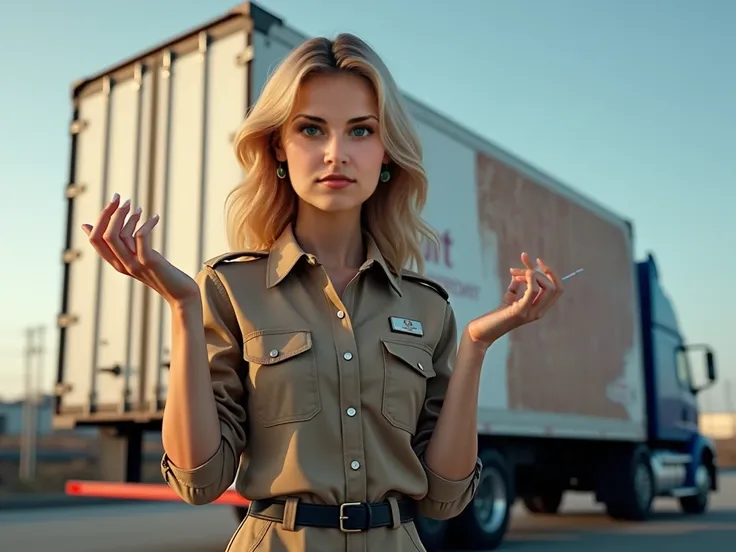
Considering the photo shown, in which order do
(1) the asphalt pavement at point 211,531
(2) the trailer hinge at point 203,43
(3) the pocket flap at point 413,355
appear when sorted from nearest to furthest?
(3) the pocket flap at point 413,355
(2) the trailer hinge at point 203,43
(1) the asphalt pavement at point 211,531

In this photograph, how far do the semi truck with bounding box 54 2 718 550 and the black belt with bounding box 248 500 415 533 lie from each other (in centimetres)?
394

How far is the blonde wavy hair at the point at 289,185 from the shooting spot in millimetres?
1712

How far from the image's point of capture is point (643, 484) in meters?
11.0

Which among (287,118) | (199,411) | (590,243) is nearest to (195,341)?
(199,411)

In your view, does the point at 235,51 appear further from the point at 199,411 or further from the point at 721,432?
the point at 721,432

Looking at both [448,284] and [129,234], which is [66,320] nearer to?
[448,284]

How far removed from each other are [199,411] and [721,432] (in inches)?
3048

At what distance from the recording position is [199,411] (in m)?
1.46

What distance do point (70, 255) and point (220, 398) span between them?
5.73 metres

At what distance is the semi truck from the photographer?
6035 mm

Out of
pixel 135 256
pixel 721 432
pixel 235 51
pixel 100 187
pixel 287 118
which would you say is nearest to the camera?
pixel 135 256

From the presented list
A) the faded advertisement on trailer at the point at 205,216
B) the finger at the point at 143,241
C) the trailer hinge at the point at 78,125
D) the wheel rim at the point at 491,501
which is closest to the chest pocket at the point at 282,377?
the finger at the point at 143,241

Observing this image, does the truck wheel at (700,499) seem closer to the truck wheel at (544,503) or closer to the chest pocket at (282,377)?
the truck wheel at (544,503)

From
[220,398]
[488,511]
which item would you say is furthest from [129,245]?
[488,511]
